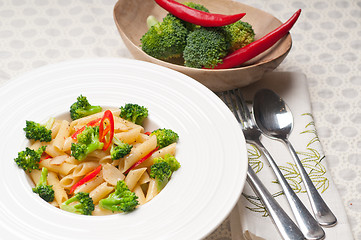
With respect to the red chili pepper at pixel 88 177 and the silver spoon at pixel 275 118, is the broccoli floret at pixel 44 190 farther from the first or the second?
the silver spoon at pixel 275 118

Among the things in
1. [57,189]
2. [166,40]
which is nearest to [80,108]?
[57,189]

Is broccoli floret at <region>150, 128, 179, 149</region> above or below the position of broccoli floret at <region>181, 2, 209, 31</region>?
below

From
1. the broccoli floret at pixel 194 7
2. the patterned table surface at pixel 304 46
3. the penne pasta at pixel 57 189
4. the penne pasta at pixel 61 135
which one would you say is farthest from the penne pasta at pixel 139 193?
the broccoli floret at pixel 194 7

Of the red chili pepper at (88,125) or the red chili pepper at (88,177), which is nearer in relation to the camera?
the red chili pepper at (88,177)

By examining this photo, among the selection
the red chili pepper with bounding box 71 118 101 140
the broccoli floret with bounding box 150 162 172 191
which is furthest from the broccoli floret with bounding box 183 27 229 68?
the broccoli floret with bounding box 150 162 172 191

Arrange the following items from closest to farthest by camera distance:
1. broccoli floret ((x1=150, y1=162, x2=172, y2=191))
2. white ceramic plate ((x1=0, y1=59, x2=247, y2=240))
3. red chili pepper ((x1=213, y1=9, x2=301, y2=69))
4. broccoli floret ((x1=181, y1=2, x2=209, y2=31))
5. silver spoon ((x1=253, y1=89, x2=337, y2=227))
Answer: white ceramic plate ((x1=0, y1=59, x2=247, y2=240)), broccoli floret ((x1=150, y1=162, x2=172, y2=191)), silver spoon ((x1=253, y1=89, x2=337, y2=227)), red chili pepper ((x1=213, y1=9, x2=301, y2=69)), broccoli floret ((x1=181, y1=2, x2=209, y2=31))

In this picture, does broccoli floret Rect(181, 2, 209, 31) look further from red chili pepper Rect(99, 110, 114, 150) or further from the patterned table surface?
red chili pepper Rect(99, 110, 114, 150)

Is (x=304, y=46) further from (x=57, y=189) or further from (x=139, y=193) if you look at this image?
(x=57, y=189)
